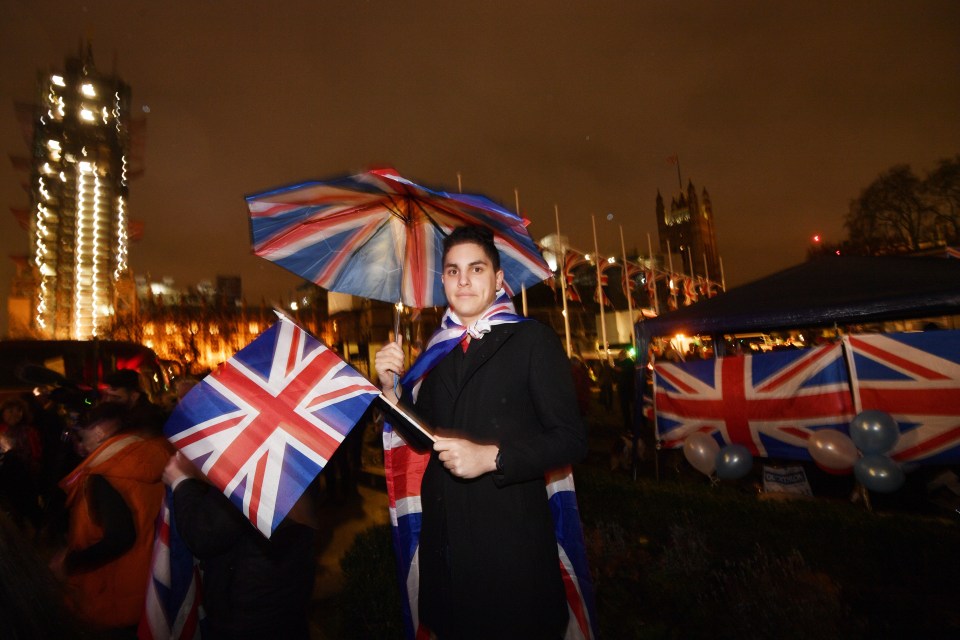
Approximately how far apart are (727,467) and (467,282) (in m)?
5.69

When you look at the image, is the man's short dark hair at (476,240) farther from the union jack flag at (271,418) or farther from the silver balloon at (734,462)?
the silver balloon at (734,462)

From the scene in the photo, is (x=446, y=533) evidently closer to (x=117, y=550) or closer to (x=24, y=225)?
(x=117, y=550)

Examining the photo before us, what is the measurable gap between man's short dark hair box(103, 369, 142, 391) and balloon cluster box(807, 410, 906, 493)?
7834 mm

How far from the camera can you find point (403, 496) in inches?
101

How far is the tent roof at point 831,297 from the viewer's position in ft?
18.3

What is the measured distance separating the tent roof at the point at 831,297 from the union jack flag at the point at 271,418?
21.0ft

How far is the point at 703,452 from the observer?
6547 mm

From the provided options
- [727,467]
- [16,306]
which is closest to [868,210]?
[727,467]

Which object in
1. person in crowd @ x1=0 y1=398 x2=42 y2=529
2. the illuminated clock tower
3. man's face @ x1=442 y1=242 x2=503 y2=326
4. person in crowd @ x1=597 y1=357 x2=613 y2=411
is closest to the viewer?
man's face @ x1=442 y1=242 x2=503 y2=326

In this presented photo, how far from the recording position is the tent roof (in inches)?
219

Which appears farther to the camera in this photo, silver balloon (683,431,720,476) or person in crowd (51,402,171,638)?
silver balloon (683,431,720,476)

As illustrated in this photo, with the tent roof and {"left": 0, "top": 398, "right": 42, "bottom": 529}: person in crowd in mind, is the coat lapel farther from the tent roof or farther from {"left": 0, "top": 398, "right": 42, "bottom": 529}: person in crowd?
{"left": 0, "top": 398, "right": 42, "bottom": 529}: person in crowd

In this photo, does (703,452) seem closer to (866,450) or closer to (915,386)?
(866,450)

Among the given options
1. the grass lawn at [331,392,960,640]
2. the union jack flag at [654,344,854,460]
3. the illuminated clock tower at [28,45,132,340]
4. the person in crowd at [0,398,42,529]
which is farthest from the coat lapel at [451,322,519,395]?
the illuminated clock tower at [28,45,132,340]
